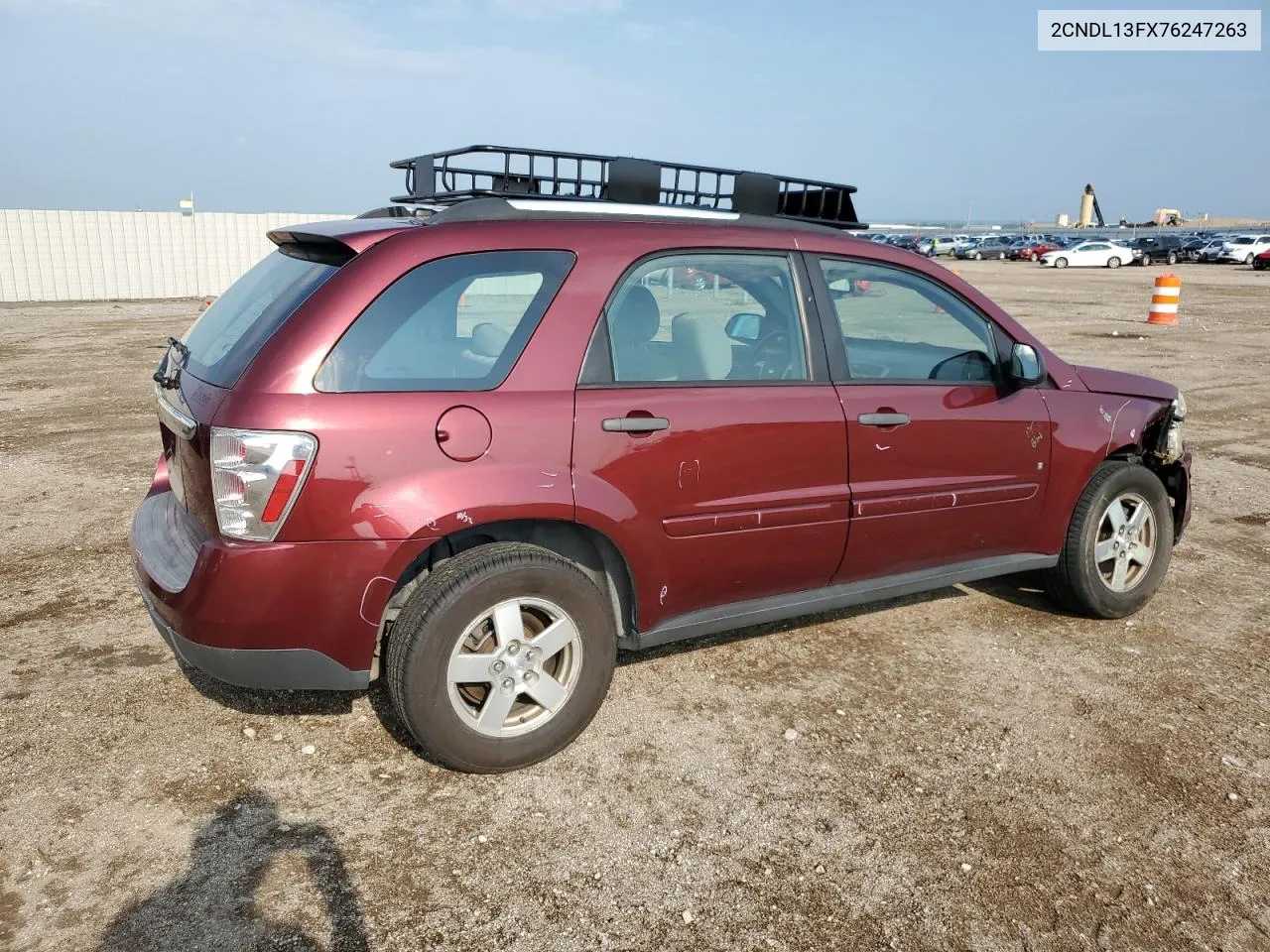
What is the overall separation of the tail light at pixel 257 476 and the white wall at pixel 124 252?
2374cm

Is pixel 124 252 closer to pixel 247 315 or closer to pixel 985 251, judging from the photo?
pixel 247 315

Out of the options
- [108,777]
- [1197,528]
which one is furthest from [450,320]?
[1197,528]

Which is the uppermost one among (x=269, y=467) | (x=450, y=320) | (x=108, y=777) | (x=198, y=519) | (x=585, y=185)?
(x=585, y=185)

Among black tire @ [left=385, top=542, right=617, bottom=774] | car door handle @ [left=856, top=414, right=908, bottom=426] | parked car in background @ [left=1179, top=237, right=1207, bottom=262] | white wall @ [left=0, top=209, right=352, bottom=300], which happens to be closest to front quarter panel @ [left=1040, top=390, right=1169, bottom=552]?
car door handle @ [left=856, top=414, right=908, bottom=426]

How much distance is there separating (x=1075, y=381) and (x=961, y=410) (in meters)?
0.77

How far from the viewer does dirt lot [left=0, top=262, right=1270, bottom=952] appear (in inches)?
102

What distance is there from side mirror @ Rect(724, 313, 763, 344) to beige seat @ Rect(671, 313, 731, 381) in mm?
40

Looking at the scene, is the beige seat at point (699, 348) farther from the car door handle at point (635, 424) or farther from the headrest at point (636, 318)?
the car door handle at point (635, 424)

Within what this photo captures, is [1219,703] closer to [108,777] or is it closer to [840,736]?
[840,736]

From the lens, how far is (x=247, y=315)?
3250 mm

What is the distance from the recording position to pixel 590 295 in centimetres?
328

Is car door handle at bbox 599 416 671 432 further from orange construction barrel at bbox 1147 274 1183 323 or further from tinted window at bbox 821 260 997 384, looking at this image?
orange construction barrel at bbox 1147 274 1183 323

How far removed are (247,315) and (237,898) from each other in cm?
177

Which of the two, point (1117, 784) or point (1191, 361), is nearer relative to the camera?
point (1117, 784)
